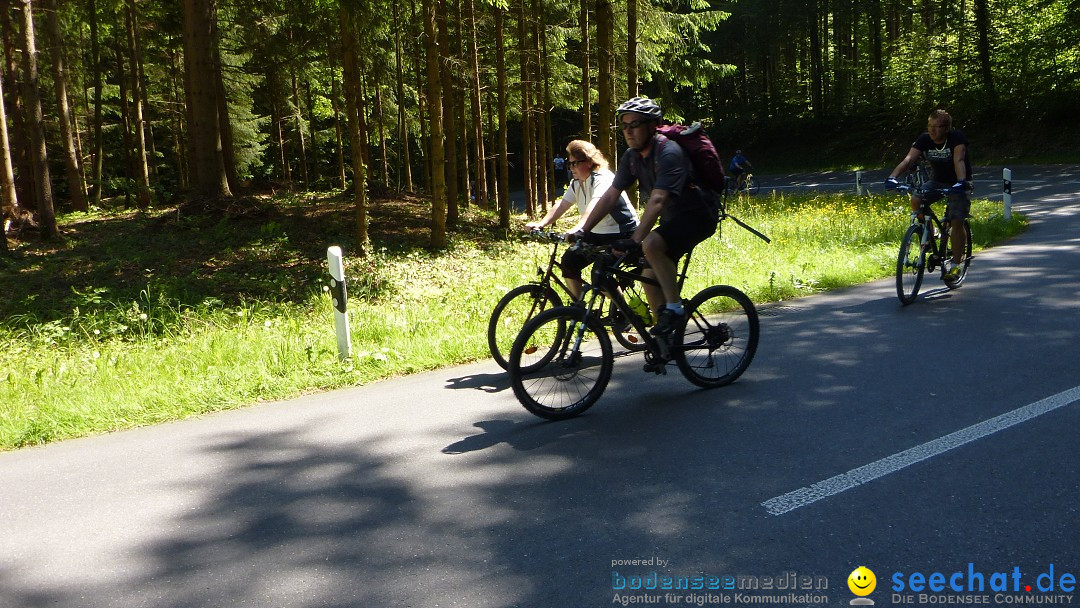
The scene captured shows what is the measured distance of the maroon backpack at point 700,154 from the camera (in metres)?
5.76

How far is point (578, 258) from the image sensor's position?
258 inches

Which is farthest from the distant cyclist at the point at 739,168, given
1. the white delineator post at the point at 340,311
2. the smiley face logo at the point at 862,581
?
the smiley face logo at the point at 862,581

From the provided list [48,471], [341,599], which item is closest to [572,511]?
[341,599]

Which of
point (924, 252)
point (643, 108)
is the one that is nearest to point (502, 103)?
point (924, 252)

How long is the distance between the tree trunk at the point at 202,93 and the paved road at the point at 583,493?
13796 millimetres

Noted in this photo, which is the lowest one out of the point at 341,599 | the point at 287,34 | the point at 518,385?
the point at 341,599

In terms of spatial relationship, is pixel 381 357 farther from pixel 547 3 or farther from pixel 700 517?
pixel 547 3

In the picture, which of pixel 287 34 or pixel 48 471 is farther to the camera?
pixel 287 34

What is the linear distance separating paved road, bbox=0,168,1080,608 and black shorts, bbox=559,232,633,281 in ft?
3.08

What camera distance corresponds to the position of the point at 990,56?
3691cm

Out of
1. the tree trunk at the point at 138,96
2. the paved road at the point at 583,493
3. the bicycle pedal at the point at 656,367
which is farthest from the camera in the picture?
the tree trunk at the point at 138,96

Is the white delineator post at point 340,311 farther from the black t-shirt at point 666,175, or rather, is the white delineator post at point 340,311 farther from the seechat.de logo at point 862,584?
the seechat.de logo at point 862,584

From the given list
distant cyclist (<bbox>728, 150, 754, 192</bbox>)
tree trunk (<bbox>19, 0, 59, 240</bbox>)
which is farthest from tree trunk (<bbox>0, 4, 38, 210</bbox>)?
distant cyclist (<bbox>728, 150, 754, 192</bbox>)

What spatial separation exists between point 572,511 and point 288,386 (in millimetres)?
3647
